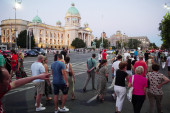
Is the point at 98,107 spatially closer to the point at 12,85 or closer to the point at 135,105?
the point at 135,105

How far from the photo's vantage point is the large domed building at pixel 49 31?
73562 mm

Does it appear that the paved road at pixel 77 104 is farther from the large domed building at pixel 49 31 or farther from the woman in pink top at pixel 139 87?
the large domed building at pixel 49 31

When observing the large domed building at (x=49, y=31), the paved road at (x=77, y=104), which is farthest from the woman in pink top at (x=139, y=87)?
the large domed building at (x=49, y=31)

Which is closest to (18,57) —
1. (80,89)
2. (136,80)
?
(80,89)

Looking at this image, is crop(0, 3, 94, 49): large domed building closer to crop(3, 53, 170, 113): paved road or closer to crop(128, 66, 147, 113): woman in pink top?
crop(3, 53, 170, 113): paved road

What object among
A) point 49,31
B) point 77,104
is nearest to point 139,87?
point 77,104

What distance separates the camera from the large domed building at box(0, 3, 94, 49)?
73.6 meters

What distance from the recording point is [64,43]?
3711 inches

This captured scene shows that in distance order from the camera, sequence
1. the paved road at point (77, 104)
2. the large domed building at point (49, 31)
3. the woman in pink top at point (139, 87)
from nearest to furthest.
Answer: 1. the woman in pink top at point (139, 87)
2. the paved road at point (77, 104)
3. the large domed building at point (49, 31)

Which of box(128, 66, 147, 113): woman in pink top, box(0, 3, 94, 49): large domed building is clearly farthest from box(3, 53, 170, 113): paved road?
box(0, 3, 94, 49): large domed building

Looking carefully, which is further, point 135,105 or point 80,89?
point 80,89

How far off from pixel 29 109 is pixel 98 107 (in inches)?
94.9

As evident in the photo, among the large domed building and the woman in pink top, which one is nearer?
the woman in pink top

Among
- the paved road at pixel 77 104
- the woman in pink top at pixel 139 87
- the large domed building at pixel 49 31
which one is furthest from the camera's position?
the large domed building at pixel 49 31
